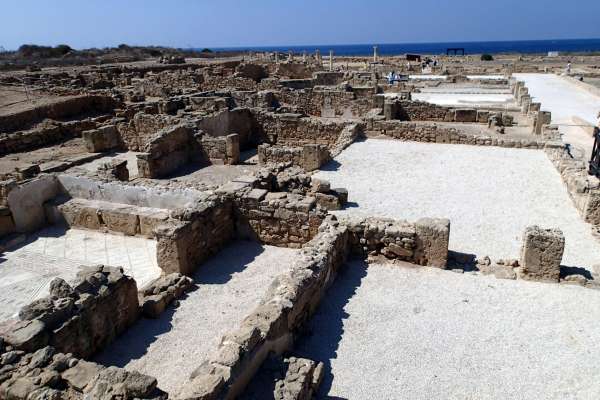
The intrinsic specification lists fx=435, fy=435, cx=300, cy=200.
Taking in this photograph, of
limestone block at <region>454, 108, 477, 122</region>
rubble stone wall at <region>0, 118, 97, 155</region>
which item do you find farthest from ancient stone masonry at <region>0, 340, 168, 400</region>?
limestone block at <region>454, 108, 477, 122</region>

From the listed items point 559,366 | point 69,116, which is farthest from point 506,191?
point 69,116

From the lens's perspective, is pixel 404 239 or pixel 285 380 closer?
pixel 285 380

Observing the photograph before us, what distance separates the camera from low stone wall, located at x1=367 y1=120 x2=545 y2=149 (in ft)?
52.6

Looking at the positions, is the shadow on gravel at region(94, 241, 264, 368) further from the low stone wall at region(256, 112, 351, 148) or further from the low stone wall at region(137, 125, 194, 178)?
the low stone wall at region(256, 112, 351, 148)

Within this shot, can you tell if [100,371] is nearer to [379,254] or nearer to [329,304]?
[329,304]

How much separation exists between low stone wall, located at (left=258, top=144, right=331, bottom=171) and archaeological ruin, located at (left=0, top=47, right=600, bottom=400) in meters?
0.07

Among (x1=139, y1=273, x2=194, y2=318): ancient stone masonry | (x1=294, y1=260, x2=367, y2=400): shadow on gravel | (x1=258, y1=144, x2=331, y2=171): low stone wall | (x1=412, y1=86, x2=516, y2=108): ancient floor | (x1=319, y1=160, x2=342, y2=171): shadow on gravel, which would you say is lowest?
(x1=139, y1=273, x2=194, y2=318): ancient stone masonry

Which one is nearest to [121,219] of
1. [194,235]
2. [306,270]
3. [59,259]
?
[59,259]

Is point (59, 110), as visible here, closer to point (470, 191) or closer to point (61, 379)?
point (470, 191)

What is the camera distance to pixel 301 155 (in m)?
14.8

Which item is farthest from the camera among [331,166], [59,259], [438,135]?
[438,135]

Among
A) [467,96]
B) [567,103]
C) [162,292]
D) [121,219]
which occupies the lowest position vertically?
[162,292]

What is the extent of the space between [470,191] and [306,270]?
695 cm

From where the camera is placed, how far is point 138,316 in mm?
7434
